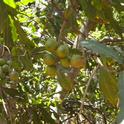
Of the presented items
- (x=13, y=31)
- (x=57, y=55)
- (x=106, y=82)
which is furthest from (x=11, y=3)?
(x=106, y=82)

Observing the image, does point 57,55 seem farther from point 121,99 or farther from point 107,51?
point 121,99

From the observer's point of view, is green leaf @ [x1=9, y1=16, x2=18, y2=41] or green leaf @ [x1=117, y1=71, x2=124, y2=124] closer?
green leaf @ [x1=117, y1=71, x2=124, y2=124]

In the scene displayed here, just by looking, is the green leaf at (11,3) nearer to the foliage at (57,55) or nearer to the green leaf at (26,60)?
the foliage at (57,55)

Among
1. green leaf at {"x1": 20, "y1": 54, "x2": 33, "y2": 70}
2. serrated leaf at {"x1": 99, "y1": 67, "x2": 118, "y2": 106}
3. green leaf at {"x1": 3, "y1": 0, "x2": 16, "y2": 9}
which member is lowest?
serrated leaf at {"x1": 99, "y1": 67, "x2": 118, "y2": 106}

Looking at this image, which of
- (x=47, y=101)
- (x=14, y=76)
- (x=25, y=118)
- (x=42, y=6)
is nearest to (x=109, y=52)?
(x=14, y=76)

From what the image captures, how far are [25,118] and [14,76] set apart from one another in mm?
599

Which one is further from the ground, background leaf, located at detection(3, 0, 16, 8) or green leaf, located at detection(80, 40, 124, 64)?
background leaf, located at detection(3, 0, 16, 8)

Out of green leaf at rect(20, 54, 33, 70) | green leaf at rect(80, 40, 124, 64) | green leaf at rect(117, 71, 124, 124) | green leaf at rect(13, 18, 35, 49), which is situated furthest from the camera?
green leaf at rect(13, 18, 35, 49)

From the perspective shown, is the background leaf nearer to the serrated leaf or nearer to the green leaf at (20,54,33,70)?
the green leaf at (20,54,33,70)

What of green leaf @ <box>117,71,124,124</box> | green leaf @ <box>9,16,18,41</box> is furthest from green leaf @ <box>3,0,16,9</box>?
green leaf @ <box>117,71,124,124</box>

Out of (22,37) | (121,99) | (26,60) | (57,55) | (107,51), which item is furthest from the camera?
(22,37)

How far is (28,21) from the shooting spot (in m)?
2.51

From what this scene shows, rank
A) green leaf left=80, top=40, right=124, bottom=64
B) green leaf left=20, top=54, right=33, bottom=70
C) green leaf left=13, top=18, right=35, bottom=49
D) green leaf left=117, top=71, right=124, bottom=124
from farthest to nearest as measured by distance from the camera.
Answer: green leaf left=13, top=18, right=35, bottom=49 → green leaf left=20, top=54, right=33, bottom=70 → green leaf left=80, top=40, right=124, bottom=64 → green leaf left=117, top=71, right=124, bottom=124

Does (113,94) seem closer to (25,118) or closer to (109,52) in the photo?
(109,52)
